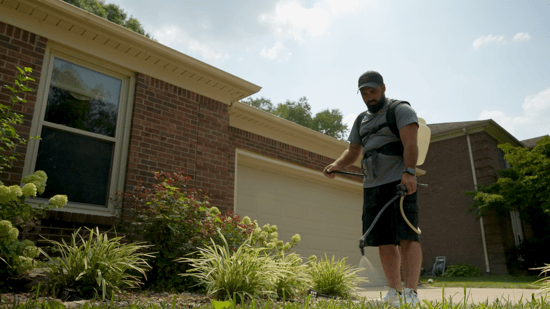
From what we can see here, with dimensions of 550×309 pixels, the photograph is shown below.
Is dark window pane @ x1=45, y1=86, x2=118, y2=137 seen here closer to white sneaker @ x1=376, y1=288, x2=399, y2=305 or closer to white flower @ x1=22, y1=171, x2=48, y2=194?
white flower @ x1=22, y1=171, x2=48, y2=194

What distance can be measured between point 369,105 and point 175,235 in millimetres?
2301

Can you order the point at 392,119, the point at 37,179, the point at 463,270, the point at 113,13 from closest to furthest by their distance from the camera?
1. the point at 392,119
2. the point at 37,179
3. the point at 463,270
4. the point at 113,13

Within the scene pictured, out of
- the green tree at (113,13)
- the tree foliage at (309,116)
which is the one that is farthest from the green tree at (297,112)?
the green tree at (113,13)

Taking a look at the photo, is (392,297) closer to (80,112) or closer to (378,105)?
(378,105)

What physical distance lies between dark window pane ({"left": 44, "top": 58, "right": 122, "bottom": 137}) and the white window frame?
0.07m

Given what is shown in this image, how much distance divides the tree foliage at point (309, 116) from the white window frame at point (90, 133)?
1199 inches

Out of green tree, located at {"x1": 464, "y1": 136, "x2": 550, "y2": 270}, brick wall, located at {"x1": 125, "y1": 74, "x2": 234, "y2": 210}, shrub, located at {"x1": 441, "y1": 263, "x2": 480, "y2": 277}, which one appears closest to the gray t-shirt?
brick wall, located at {"x1": 125, "y1": 74, "x2": 234, "y2": 210}

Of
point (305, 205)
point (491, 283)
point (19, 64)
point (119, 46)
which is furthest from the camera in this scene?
point (491, 283)

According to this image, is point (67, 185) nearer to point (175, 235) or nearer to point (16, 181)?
point (16, 181)

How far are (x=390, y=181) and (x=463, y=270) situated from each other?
527 inches

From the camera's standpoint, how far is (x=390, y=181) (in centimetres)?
338

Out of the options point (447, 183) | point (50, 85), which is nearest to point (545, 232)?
point (447, 183)

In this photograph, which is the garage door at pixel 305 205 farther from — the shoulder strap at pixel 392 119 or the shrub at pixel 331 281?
the shoulder strap at pixel 392 119

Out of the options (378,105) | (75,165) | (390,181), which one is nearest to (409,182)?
(390,181)
